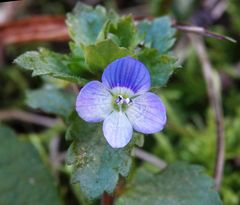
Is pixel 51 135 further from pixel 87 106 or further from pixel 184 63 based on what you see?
pixel 87 106

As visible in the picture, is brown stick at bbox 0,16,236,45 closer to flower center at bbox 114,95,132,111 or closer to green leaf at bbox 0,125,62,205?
green leaf at bbox 0,125,62,205

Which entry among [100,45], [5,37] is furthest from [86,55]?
[5,37]

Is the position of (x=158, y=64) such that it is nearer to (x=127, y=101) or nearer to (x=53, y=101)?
(x=127, y=101)

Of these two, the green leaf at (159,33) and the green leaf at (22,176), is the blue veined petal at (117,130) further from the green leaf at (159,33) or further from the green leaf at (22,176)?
the green leaf at (22,176)

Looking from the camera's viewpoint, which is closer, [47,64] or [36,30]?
[47,64]

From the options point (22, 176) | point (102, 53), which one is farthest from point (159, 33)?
point (22, 176)

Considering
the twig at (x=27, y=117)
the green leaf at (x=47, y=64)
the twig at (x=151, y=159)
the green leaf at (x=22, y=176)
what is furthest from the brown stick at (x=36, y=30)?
the green leaf at (x=47, y=64)

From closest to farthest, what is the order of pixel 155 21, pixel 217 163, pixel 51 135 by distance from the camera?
1. pixel 155 21
2. pixel 217 163
3. pixel 51 135
